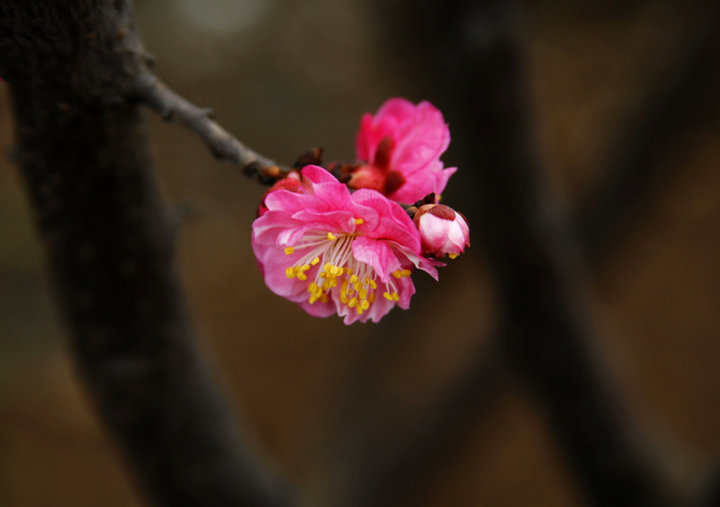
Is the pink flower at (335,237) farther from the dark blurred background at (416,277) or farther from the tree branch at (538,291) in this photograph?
the tree branch at (538,291)

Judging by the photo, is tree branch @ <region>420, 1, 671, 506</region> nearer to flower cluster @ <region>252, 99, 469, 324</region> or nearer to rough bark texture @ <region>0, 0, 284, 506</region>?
flower cluster @ <region>252, 99, 469, 324</region>

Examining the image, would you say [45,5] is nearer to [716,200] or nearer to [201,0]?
[716,200]

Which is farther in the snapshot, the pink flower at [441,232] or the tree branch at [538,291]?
the tree branch at [538,291]

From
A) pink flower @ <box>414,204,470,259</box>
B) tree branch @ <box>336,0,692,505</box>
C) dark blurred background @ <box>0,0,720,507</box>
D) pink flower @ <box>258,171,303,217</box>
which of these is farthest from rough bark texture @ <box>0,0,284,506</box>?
tree branch @ <box>336,0,692,505</box>

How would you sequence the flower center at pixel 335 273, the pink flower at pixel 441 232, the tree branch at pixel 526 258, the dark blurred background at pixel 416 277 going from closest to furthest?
1. the pink flower at pixel 441 232
2. the flower center at pixel 335 273
3. the tree branch at pixel 526 258
4. the dark blurred background at pixel 416 277

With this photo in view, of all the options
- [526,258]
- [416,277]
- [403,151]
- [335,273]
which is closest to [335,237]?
[335,273]

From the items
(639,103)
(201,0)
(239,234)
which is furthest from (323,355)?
(201,0)

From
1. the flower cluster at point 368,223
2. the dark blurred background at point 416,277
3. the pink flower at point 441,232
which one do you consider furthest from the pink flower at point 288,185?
the dark blurred background at point 416,277
